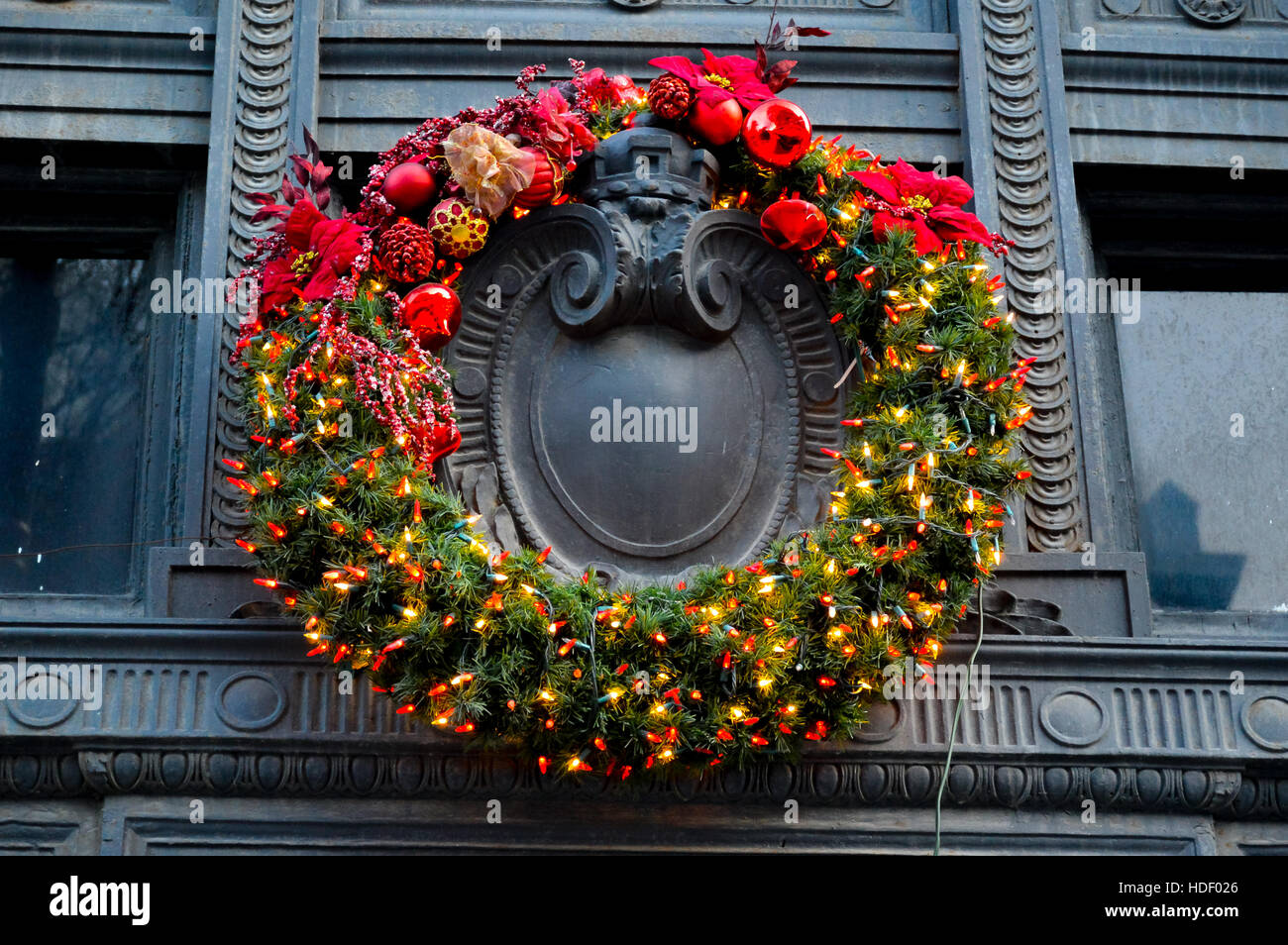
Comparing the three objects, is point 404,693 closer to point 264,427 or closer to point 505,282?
point 264,427

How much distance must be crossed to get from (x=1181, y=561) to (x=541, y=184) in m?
3.23

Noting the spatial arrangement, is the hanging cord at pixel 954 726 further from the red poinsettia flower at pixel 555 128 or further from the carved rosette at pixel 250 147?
the carved rosette at pixel 250 147

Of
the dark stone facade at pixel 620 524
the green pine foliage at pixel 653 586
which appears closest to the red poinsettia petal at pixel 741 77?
the dark stone facade at pixel 620 524

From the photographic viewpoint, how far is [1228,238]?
320 inches

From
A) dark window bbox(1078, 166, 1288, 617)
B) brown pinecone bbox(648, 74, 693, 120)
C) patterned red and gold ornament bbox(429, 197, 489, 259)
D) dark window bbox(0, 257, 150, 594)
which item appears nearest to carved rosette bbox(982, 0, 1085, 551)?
dark window bbox(1078, 166, 1288, 617)

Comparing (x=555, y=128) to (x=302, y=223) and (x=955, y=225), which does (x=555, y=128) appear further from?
(x=955, y=225)

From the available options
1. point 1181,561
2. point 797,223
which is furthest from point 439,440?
point 1181,561

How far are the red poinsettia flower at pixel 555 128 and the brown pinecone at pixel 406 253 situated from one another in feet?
1.99

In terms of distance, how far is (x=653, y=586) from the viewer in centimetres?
626

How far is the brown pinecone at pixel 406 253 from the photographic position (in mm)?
6594

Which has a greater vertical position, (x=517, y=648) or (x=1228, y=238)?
(x=1228, y=238)

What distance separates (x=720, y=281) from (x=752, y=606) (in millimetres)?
1443

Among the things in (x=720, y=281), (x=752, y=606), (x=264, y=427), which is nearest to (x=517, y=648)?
(x=752, y=606)

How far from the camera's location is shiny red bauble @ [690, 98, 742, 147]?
6.85 meters
